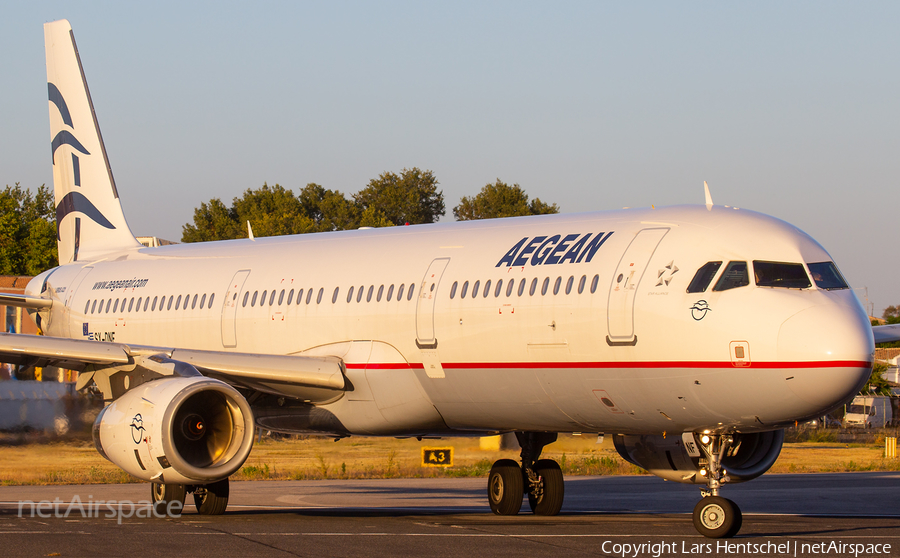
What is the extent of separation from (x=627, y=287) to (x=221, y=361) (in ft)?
21.0

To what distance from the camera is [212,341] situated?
20.5 m

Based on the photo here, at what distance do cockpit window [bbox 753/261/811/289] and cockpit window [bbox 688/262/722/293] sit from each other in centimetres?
46

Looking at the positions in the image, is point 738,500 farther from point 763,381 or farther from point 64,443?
point 64,443

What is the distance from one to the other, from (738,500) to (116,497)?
12455mm

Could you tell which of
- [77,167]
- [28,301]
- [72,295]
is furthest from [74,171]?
[28,301]

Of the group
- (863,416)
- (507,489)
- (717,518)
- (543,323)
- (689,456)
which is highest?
(543,323)

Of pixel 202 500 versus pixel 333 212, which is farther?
pixel 333 212

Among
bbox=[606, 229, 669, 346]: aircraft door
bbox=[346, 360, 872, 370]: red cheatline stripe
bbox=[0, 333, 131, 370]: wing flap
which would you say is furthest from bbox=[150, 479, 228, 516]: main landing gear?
bbox=[606, 229, 669, 346]: aircraft door

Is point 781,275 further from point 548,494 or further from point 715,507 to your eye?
point 548,494

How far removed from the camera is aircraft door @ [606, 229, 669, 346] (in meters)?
14.1

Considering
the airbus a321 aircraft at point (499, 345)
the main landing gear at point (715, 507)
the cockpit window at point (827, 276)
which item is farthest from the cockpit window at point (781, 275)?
the main landing gear at point (715, 507)

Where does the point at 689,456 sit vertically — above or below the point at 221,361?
below

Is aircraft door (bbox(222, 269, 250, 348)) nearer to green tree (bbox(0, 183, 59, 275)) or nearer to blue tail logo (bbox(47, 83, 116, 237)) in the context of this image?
blue tail logo (bbox(47, 83, 116, 237))

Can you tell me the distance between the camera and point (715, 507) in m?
13.5
